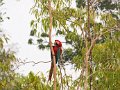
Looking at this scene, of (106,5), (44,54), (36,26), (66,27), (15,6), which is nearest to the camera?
(36,26)

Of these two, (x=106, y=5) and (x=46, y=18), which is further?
(x=106, y=5)

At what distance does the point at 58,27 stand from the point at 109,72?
0.71m

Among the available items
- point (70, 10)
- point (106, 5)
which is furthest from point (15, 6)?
point (70, 10)

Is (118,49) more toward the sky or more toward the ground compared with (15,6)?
more toward the ground

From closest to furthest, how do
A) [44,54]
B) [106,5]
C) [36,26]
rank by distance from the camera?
[36,26] < [106,5] < [44,54]

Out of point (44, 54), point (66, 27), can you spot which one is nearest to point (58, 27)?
point (66, 27)

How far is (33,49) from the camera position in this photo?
28.6 m

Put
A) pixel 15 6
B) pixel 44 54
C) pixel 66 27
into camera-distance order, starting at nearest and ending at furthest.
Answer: pixel 66 27
pixel 44 54
pixel 15 6

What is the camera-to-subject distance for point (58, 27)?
13.2ft

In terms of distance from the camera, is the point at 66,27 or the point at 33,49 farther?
the point at 33,49

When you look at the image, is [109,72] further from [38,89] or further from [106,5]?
[106,5]

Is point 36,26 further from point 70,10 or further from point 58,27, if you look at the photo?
point 70,10

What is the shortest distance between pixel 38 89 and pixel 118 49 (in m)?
1.00

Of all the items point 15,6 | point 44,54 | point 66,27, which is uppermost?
point 15,6
